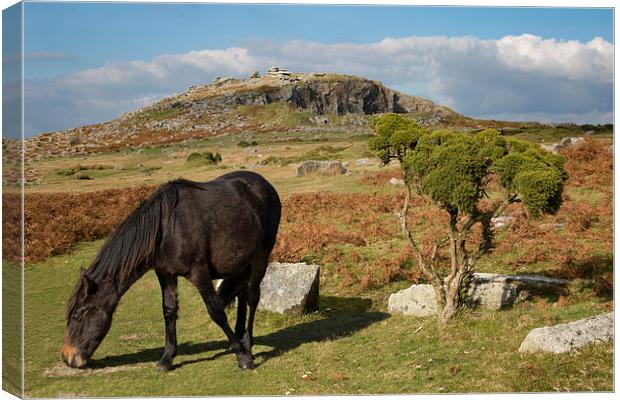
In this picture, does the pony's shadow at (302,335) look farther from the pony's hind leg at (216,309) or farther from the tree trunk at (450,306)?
the tree trunk at (450,306)

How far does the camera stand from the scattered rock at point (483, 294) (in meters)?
14.3

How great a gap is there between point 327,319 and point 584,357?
243 inches

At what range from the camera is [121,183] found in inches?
1315

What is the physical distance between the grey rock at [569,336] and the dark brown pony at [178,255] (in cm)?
493

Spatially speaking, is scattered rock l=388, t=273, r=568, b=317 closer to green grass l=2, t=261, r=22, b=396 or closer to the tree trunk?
the tree trunk

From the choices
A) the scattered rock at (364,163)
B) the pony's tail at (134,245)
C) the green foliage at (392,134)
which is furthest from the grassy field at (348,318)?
the scattered rock at (364,163)

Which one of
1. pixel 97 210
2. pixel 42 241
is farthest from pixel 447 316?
pixel 97 210

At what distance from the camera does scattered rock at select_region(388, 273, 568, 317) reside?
1426 centimetres

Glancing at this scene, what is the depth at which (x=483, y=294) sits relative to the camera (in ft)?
46.9

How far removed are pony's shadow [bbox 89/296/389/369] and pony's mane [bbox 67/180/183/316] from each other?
5.53 ft

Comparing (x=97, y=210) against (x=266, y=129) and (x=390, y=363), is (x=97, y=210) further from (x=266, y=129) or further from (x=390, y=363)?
(x=266, y=129)

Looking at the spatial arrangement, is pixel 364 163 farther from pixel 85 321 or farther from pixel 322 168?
pixel 85 321

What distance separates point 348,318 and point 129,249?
20.7ft

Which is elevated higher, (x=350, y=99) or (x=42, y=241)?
(x=350, y=99)
